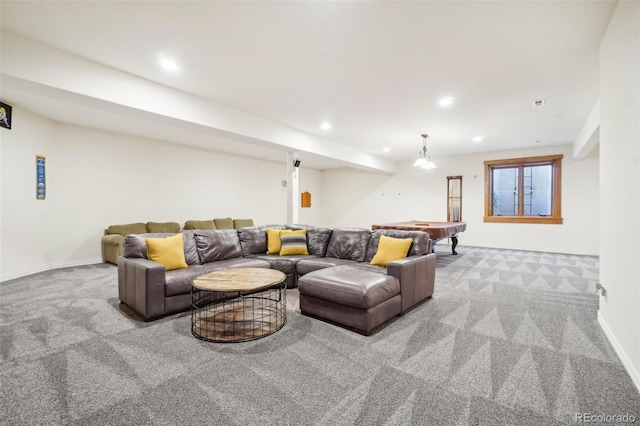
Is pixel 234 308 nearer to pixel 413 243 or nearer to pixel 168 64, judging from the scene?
pixel 413 243

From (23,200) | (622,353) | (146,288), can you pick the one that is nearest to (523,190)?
(622,353)

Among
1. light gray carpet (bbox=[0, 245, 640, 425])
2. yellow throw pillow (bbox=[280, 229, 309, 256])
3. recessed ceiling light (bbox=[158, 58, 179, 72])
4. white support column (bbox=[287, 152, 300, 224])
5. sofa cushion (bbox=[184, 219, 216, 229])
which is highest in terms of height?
recessed ceiling light (bbox=[158, 58, 179, 72])

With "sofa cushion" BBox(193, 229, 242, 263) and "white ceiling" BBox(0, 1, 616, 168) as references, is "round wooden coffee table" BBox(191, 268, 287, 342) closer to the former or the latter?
"sofa cushion" BBox(193, 229, 242, 263)

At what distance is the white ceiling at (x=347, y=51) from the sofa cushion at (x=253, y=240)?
2.09m

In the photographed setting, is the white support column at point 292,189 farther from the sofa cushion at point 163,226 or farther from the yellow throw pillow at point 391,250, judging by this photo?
→ the sofa cushion at point 163,226

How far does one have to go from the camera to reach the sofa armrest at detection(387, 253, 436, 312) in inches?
124

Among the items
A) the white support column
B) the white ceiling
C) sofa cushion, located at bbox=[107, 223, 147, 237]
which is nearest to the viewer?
the white ceiling

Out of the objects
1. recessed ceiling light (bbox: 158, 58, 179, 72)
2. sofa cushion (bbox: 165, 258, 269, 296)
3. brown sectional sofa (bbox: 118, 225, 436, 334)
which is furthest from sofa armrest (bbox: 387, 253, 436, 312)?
recessed ceiling light (bbox: 158, 58, 179, 72)

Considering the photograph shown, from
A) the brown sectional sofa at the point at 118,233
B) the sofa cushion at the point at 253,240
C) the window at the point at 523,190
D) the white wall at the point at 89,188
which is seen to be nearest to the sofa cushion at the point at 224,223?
the white wall at the point at 89,188

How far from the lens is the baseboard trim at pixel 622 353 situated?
1.93 meters

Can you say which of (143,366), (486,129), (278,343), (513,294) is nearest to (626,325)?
(513,294)

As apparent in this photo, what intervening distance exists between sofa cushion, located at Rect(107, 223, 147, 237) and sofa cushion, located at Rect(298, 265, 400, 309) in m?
4.99

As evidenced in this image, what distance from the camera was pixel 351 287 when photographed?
2.79m

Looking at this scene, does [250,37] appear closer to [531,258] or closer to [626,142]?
[626,142]
